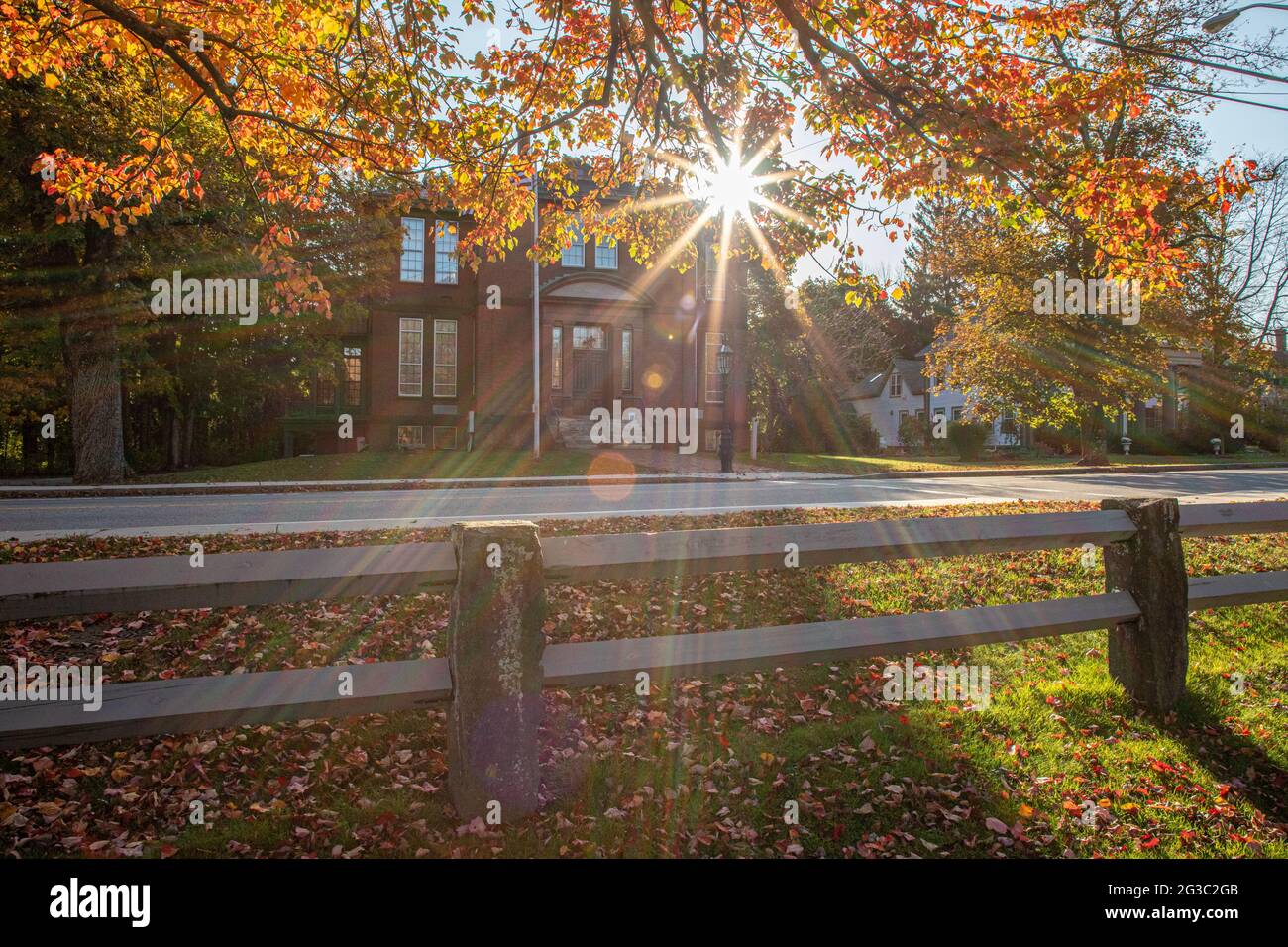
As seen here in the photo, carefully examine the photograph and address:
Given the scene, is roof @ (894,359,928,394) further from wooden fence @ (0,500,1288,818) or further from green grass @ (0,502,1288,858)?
wooden fence @ (0,500,1288,818)

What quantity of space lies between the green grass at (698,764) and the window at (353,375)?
80.7 ft

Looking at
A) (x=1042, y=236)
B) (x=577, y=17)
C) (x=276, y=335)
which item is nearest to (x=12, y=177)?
(x=276, y=335)

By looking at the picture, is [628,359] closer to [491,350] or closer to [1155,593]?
[491,350]

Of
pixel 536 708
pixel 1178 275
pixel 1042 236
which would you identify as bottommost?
pixel 536 708

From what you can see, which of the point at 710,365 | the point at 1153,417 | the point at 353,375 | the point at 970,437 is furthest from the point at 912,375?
the point at 353,375

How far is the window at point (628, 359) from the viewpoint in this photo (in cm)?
2902

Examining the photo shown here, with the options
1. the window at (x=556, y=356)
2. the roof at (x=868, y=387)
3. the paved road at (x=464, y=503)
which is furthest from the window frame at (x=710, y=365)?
the roof at (x=868, y=387)

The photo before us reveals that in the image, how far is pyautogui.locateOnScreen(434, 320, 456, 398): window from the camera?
28.8 meters

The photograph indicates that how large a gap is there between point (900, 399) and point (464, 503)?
4544 centimetres

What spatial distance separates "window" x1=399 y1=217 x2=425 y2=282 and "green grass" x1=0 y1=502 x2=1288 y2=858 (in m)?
25.0

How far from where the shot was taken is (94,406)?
17.7 metres

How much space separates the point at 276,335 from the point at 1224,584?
23767 mm
